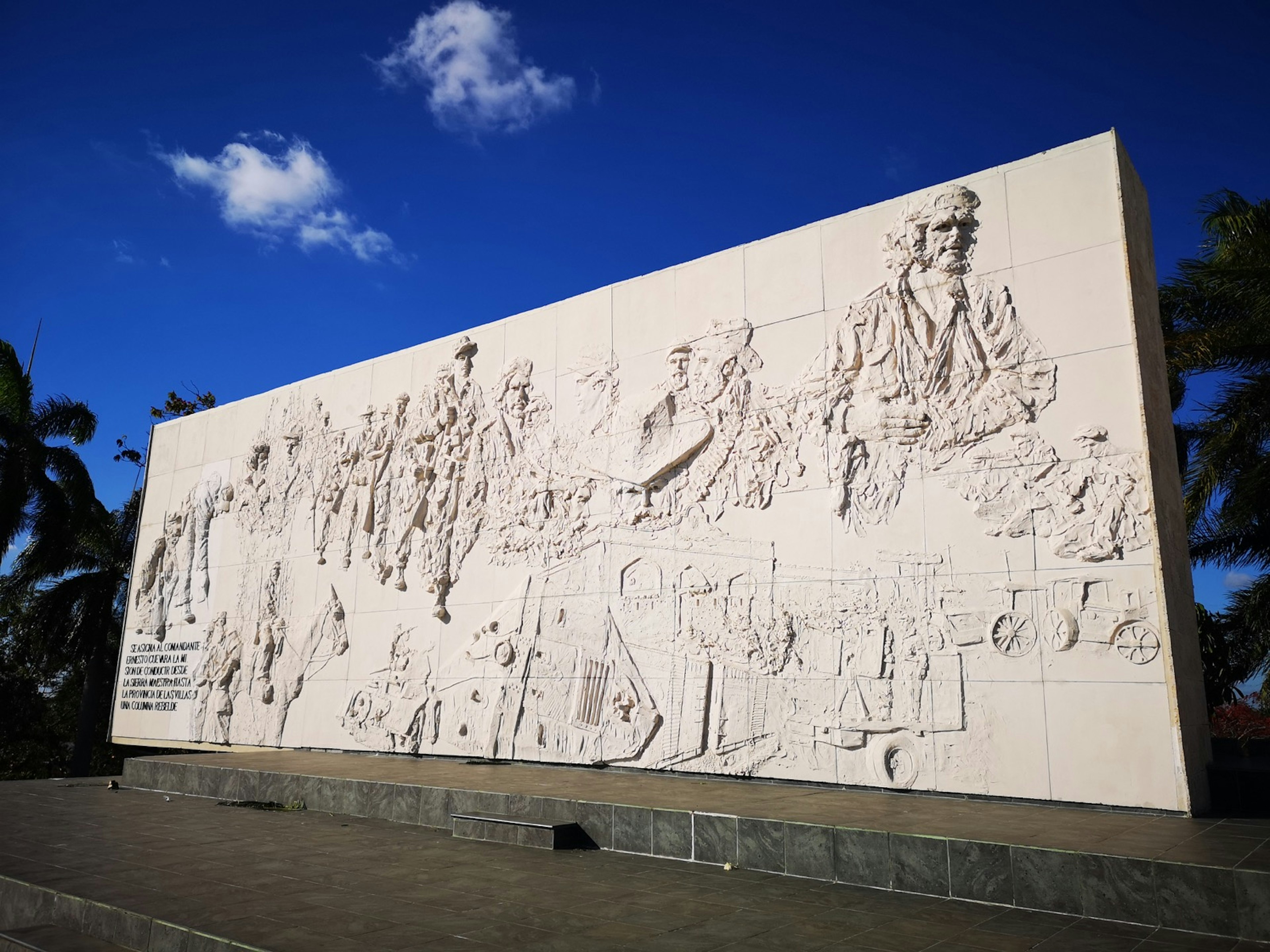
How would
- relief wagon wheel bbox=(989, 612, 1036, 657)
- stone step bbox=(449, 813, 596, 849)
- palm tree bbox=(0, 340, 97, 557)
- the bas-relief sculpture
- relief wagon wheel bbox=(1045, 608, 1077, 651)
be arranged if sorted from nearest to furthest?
stone step bbox=(449, 813, 596, 849) < relief wagon wheel bbox=(1045, 608, 1077, 651) < relief wagon wheel bbox=(989, 612, 1036, 657) < the bas-relief sculpture < palm tree bbox=(0, 340, 97, 557)

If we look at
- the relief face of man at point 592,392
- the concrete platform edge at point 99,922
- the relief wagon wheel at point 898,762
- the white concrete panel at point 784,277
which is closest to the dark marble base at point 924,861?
the relief wagon wheel at point 898,762

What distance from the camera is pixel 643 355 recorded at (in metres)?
9.18

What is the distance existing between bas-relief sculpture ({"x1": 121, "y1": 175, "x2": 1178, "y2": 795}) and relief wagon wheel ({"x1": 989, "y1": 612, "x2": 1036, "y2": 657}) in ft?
0.05

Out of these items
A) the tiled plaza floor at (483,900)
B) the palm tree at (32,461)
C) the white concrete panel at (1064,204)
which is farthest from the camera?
the palm tree at (32,461)

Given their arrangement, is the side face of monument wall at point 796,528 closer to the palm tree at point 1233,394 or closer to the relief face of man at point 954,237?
the relief face of man at point 954,237

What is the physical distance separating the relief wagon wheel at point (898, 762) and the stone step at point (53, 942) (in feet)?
16.1

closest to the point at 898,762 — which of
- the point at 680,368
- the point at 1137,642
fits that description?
the point at 1137,642

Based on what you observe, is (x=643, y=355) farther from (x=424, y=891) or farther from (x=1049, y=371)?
(x=424, y=891)

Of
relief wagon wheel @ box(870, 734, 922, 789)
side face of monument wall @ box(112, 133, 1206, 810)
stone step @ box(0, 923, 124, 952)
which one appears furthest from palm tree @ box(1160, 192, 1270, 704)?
stone step @ box(0, 923, 124, 952)

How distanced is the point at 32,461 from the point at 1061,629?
679 inches

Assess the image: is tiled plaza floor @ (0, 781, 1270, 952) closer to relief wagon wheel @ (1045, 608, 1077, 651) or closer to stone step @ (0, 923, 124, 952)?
stone step @ (0, 923, 124, 952)

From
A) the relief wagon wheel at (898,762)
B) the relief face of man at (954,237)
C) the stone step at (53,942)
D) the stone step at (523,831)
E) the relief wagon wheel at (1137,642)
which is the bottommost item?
the stone step at (53,942)

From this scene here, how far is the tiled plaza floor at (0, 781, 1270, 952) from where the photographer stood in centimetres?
396

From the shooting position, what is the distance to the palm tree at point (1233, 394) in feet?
33.0
